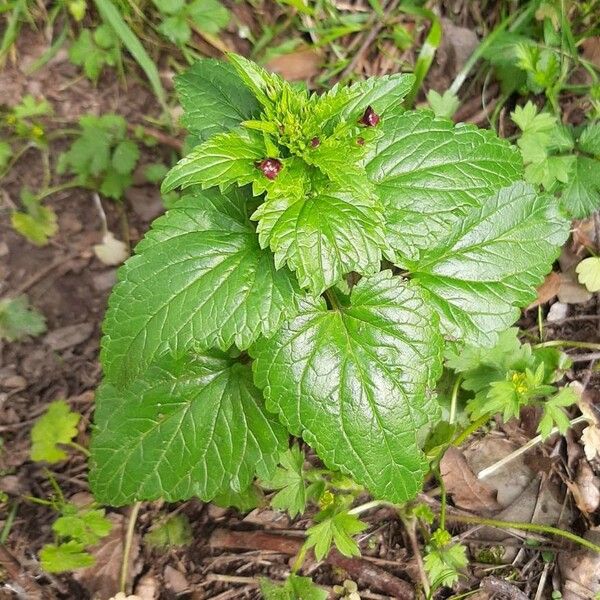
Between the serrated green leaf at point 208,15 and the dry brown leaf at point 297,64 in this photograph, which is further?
the dry brown leaf at point 297,64

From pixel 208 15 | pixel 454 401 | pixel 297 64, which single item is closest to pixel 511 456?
pixel 454 401

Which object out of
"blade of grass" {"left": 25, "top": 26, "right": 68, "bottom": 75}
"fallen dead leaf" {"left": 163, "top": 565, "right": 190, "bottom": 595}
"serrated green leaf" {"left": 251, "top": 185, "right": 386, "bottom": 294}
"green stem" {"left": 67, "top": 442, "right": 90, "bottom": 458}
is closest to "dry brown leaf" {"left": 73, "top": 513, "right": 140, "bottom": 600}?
"fallen dead leaf" {"left": 163, "top": 565, "right": 190, "bottom": 595}

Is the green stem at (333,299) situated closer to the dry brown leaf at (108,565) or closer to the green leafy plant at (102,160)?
the dry brown leaf at (108,565)

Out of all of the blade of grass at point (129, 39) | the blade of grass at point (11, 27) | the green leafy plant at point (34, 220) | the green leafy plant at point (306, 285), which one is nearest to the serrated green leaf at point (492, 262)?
the green leafy plant at point (306, 285)

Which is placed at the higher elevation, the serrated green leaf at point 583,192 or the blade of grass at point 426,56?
the blade of grass at point 426,56

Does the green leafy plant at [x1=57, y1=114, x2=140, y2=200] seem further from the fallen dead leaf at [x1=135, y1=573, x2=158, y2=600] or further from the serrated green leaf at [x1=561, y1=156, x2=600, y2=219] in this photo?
the serrated green leaf at [x1=561, y1=156, x2=600, y2=219]
